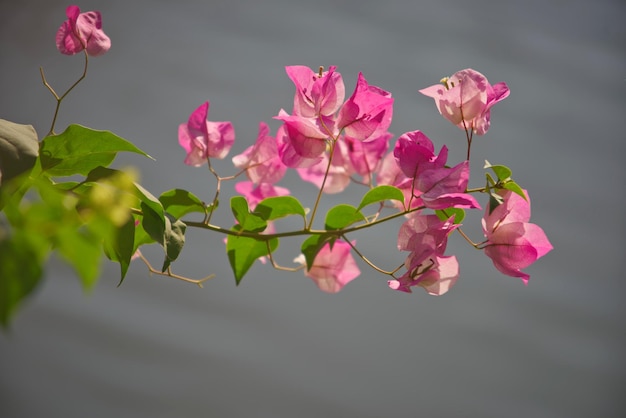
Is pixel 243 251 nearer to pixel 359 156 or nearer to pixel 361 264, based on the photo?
pixel 359 156

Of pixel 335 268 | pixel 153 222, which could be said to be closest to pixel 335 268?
pixel 335 268

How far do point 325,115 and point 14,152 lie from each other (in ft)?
0.68

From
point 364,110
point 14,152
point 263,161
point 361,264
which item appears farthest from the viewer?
point 361,264

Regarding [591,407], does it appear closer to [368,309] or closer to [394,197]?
[368,309]

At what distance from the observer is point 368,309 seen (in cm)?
156

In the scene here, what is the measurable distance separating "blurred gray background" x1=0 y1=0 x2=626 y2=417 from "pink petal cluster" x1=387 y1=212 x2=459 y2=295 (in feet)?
3.49

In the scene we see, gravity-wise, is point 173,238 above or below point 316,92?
below

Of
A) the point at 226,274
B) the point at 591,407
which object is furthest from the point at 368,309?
the point at 591,407

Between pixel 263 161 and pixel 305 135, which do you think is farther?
pixel 263 161

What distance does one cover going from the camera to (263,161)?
0.58 metres

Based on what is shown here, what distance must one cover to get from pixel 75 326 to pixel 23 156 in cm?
127

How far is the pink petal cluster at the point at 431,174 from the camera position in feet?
1.47

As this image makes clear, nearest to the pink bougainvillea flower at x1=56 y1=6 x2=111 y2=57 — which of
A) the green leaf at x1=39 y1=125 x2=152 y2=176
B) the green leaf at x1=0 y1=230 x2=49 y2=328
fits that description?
the green leaf at x1=39 y1=125 x2=152 y2=176

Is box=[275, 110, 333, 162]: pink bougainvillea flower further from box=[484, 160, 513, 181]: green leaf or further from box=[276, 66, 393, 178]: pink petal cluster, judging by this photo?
box=[484, 160, 513, 181]: green leaf
